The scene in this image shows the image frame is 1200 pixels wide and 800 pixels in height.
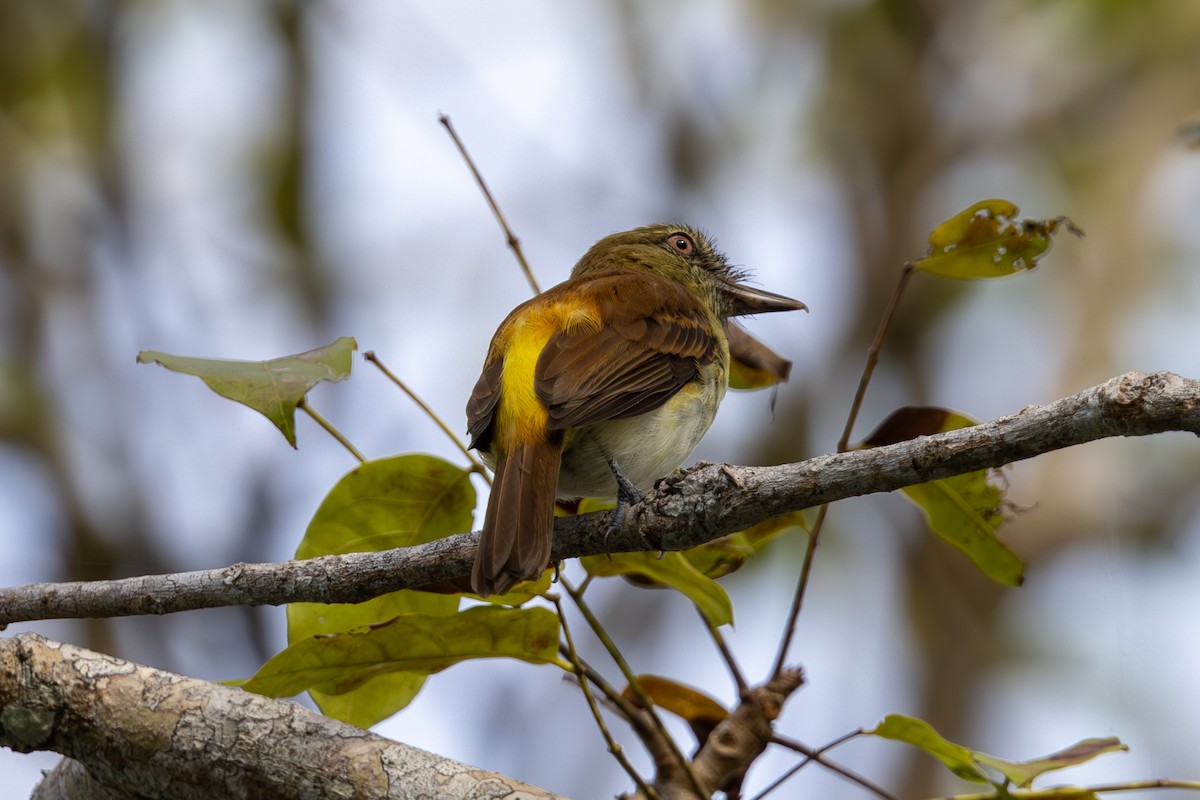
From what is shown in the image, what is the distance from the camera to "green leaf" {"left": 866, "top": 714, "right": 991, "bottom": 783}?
8.15 ft

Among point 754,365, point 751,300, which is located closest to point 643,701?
point 754,365

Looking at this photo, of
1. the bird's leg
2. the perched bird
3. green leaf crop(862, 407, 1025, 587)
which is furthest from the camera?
green leaf crop(862, 407, 1025, 587)

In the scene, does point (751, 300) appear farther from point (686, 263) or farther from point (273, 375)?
point (273, 375)

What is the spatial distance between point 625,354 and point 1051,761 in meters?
1.62

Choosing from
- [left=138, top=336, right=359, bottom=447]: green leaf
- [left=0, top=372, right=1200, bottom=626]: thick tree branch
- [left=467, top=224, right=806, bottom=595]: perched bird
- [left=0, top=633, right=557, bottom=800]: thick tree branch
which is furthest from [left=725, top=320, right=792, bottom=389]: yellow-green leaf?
[left=0, top=633, right=557, bottom=800]: thick tree branch

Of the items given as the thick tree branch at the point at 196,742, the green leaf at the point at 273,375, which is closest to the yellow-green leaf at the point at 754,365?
the green leaf at the point at 273,375

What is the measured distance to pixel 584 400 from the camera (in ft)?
10.7

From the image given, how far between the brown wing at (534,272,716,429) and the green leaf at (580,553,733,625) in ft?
1.29

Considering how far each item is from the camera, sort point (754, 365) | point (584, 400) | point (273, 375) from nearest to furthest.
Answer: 1. point (273, 375)
2. point (584, 400)
3. point (754, 365)

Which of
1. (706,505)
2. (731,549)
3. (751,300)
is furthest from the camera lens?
(751,300)

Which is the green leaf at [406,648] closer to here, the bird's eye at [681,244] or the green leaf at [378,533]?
the green leaf at [378,533]

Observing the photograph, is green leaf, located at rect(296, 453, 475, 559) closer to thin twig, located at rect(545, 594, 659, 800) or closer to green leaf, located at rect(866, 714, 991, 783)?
thin twig, located at rect(545, 594, 659, 800)

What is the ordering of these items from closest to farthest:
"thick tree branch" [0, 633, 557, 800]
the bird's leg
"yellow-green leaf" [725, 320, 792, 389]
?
"thick tree branch" [0, 633, 557, 800] → the bird's leg → "yellow-green leaf" [725, 320, 792, 389]

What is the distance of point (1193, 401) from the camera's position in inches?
74.3
